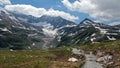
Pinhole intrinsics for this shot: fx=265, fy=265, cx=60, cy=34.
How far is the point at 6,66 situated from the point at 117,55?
258 feet

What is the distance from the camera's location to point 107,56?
623 feet

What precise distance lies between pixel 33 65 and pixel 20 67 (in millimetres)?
7252

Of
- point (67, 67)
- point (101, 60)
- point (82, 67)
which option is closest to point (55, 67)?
point (67, 67)

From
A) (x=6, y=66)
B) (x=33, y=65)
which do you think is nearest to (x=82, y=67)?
(x=33, y=65)

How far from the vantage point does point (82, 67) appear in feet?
486

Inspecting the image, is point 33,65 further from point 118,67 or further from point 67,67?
point 118,67

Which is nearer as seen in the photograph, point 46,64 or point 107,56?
point 46,64

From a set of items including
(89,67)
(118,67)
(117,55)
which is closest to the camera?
(118,67)

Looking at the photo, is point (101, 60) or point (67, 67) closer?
point (67, 67)

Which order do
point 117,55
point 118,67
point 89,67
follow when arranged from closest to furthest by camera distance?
point 118,67, point 89,67, point 117,55

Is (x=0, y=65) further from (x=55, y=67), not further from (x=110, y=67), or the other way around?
(x=110, y=67)

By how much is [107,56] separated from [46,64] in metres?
59.4

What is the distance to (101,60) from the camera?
18950cm

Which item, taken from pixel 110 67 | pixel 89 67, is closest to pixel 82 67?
pixel 89 67
